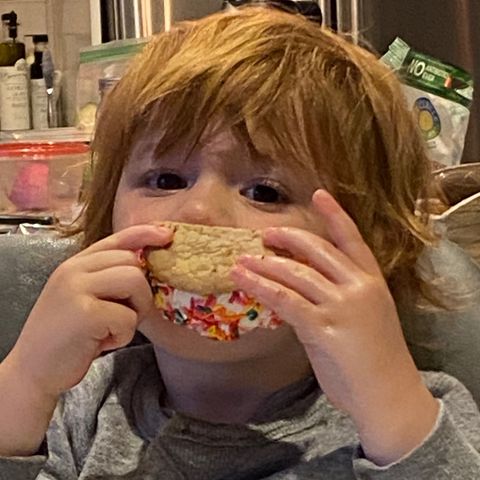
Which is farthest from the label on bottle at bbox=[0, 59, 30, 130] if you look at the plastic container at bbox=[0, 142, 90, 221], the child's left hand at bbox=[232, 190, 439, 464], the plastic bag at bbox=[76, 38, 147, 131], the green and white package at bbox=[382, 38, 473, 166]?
the child's left hand at bbox=[232, 190, 439, 464]

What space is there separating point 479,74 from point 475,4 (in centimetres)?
14

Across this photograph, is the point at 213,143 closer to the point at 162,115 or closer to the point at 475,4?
the point at 162,115

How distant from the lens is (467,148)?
2.21m

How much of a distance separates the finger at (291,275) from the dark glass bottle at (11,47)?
1563 mm

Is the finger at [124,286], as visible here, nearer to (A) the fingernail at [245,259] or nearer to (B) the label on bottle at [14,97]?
(A) the fingernail at [245,259]

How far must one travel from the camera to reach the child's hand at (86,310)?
0.79 metres

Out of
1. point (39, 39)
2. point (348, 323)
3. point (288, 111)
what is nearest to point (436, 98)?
point (288, 111)

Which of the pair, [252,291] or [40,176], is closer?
[252,291]

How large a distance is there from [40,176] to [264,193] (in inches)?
30.0

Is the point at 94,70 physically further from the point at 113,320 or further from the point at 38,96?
the point at 113,320

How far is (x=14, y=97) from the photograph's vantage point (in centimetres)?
219

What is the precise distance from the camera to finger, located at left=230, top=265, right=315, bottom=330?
2.48ft

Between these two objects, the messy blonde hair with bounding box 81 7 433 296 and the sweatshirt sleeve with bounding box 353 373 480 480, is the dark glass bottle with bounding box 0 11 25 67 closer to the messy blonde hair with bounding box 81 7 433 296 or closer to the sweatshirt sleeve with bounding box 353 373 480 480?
the messy blonde hair with bounding box 81 7 433 296

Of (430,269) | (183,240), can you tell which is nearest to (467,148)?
(430,269)
